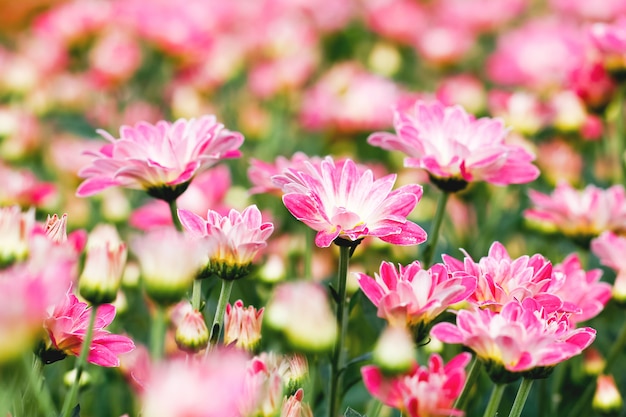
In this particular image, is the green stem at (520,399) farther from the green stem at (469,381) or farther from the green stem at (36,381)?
the green stem at (36,381)

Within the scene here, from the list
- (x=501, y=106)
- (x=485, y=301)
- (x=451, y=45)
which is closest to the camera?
(x=485, y=301)

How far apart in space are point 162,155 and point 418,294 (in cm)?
23

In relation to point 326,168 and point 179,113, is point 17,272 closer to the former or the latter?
point 326,168

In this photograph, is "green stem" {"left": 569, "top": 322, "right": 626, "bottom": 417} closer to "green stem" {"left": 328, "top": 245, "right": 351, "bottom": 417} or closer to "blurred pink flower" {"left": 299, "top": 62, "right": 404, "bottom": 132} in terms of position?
"green stem" {"left": 328, "top": 245, "right": 351, "bottom": 417}

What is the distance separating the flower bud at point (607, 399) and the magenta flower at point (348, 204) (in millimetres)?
234

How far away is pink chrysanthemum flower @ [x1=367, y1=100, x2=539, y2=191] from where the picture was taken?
645 millimetres

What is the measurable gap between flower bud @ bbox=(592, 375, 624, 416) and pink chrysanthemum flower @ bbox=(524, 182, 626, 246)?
0.17 metres

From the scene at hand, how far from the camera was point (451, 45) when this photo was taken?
Answer: 157 cm

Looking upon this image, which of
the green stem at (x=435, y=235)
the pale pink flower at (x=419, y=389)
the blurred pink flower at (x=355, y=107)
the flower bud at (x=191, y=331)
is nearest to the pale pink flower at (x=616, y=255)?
the green stem at (x=435, y=235)

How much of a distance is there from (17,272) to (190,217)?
0.14 m

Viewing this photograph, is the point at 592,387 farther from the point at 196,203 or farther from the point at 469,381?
the point at 196,203

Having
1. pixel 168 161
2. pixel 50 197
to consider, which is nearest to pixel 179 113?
pixel 50 197

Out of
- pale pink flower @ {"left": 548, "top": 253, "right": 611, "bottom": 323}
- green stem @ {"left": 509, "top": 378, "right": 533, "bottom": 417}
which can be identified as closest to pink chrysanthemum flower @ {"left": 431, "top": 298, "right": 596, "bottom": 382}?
green stem @ {"left": 509, "top": 378, "right": 533, "bottom": 417}

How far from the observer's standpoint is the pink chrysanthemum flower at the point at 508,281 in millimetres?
518
